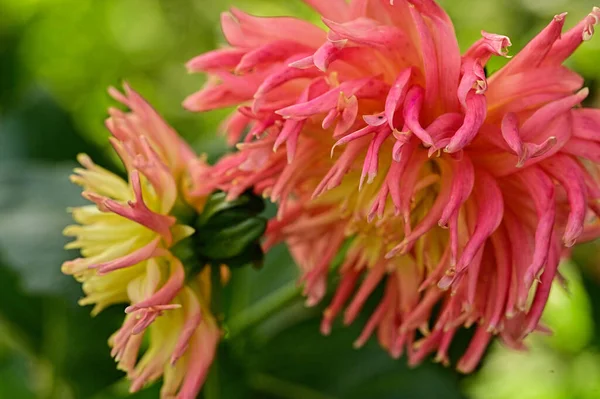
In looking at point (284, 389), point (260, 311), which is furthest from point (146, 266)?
point (284, 389)

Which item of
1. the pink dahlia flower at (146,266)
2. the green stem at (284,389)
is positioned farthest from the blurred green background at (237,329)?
the pink dahlia flower at (146,266)

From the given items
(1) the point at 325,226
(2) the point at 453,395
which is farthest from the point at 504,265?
(2) the point at 453,395

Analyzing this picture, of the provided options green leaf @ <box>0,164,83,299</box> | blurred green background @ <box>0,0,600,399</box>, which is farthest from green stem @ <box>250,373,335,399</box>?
green leaf @ <box>0,164,83,299</box>

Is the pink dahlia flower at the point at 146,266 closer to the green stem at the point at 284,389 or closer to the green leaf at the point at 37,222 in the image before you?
the green leaf at the point at 37,222

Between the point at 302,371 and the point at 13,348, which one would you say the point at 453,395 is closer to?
the point at 302,371

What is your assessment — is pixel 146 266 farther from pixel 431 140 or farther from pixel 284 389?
pixel 284 389

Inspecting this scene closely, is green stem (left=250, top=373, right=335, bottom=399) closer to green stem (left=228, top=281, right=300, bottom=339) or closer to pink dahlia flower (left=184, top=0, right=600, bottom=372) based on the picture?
green stem (left=228, top=281, right=300, bottom=339)

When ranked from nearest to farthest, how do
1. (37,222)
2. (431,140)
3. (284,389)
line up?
(431,140), (37,222), (284,389)
